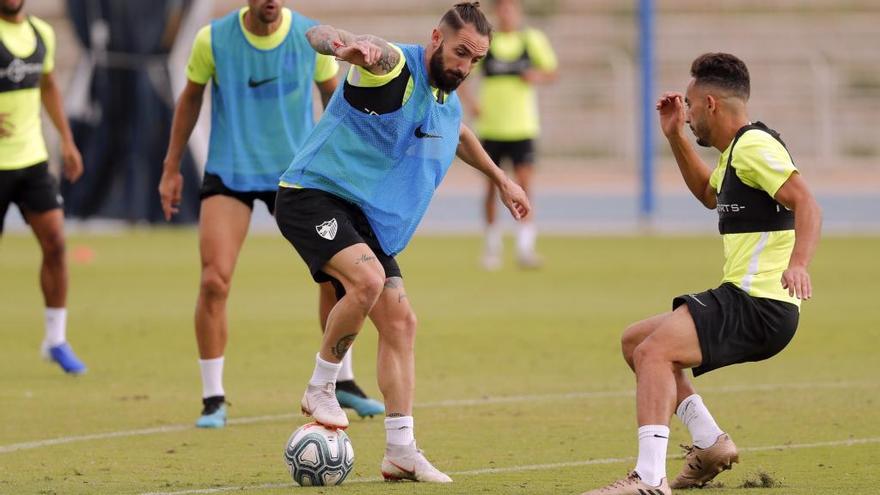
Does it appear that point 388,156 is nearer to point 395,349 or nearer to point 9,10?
point 395,349

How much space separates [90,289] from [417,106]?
A: 9.35 m

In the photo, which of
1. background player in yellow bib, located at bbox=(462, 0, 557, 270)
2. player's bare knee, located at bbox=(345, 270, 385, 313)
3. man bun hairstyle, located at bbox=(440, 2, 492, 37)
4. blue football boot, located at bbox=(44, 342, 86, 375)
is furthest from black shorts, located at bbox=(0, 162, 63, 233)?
background player in yellow bib, located at bbox=(462, 0, 557, 270)

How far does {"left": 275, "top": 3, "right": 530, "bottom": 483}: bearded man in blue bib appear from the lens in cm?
695

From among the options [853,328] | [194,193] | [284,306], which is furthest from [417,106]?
[194,193]

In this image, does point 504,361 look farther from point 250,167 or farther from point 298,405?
point 250,167

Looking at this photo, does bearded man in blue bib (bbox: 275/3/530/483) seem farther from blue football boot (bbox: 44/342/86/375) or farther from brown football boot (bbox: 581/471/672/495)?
blue football boot (bbox: 44/342/86/375)

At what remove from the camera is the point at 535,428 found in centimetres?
841

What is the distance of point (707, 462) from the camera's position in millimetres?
6648

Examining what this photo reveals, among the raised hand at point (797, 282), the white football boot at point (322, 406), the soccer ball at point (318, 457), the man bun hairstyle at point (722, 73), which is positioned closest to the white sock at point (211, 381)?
the white football boot at point (322, 406)

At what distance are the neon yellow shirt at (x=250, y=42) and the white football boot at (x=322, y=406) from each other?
233 centimetres

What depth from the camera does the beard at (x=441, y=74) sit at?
696cm

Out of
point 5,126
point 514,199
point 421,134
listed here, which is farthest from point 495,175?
point 5,126

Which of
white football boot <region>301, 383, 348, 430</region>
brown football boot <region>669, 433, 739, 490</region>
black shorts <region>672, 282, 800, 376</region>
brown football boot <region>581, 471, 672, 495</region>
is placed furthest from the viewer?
white football boot <region>301, 383, 348, 430</region>

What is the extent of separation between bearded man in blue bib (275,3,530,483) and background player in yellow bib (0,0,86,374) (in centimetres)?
365
